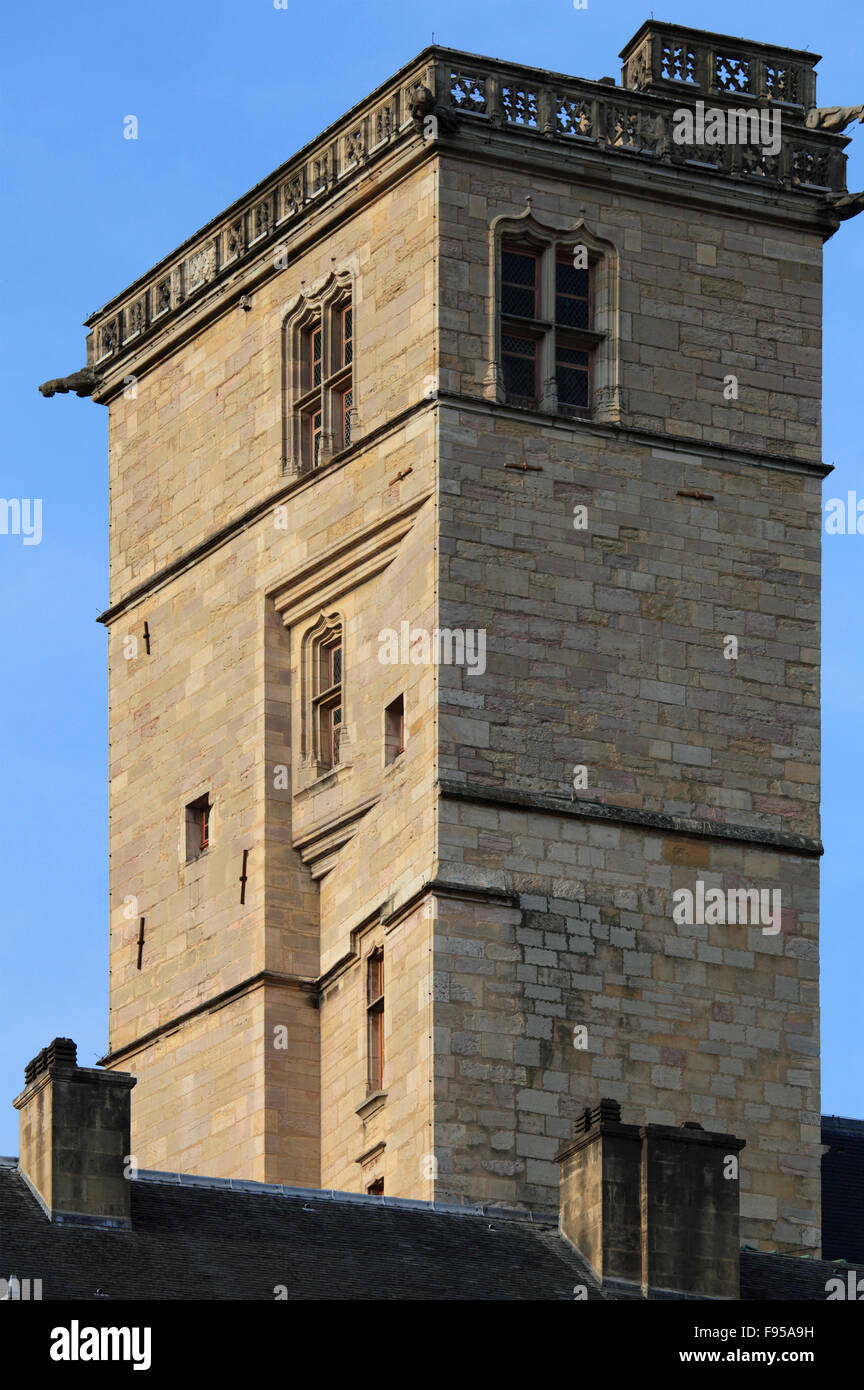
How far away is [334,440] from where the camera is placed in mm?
72500

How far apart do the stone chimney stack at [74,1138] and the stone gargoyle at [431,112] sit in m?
15.7

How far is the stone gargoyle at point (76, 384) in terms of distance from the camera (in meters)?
78.5

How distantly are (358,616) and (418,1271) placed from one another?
14357mm

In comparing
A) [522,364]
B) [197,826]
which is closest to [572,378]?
[522,364]

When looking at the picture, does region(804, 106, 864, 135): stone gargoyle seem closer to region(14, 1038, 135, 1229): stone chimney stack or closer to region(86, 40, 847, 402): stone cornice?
region(86, 40, 847, 402): stone cornice

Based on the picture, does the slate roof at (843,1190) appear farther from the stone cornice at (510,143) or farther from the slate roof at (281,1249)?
the stone cornice at (510,143)

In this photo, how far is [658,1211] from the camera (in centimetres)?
6016

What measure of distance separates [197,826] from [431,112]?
9834 mm

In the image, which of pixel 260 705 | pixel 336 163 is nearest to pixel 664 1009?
pixel 260 705

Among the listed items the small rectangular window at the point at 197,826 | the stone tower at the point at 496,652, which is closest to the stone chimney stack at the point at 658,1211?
the stone tower at the point at 496,652

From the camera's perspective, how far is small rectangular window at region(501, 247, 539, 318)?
7088cm

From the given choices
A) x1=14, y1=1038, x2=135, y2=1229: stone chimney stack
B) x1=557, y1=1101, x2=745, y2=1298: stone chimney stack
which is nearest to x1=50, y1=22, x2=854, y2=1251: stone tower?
x1=557, y1=1101, x2=745, y2=1298: stone chimney stack

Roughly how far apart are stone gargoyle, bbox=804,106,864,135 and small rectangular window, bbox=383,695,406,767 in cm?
950

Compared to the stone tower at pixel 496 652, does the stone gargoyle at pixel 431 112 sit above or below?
above
